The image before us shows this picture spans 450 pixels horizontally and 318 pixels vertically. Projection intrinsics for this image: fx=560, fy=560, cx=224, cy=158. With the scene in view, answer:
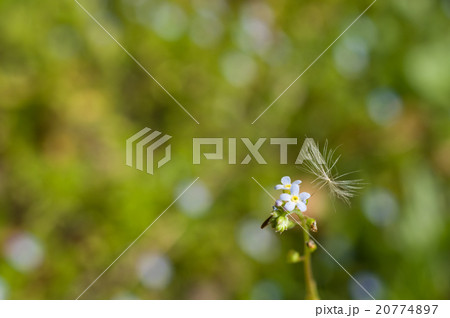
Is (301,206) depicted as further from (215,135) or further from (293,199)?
(215,135)

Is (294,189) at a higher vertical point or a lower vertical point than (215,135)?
lower

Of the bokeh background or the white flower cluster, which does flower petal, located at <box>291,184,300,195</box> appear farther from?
the bokeh background

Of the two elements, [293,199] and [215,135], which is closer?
[293,199]

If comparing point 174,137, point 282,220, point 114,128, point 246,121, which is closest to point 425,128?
point 246,121

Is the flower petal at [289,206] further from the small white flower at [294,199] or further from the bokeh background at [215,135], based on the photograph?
the bokeh background at [215,135]

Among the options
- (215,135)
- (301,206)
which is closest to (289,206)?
(301,206)

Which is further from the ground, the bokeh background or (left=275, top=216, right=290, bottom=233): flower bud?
the bokeh background

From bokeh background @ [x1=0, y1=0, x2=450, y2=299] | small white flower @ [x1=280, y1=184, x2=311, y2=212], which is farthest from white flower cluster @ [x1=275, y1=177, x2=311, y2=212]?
bokeh background @ [x1=0, y1=0, x2=450, y2=299]
